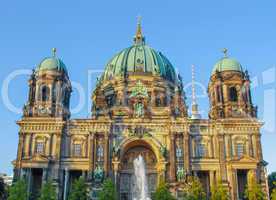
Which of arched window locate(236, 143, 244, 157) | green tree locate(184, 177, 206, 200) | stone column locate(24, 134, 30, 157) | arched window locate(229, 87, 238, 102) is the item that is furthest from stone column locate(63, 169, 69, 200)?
arched window locate(229, 87, 238, 102)

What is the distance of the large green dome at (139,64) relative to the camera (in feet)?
233

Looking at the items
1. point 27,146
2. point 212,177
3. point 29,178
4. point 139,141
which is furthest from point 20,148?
point 212,177

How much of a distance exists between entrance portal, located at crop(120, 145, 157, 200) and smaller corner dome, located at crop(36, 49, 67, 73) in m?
17.1

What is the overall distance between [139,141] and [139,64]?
2041 centimetres

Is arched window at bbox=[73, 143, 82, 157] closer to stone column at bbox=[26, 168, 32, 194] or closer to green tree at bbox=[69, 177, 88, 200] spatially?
stone column at bbox=[26, 168, 32, 194]

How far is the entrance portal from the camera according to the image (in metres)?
55.7

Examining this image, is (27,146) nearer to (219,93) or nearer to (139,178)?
(139,178)

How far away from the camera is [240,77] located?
5978cm

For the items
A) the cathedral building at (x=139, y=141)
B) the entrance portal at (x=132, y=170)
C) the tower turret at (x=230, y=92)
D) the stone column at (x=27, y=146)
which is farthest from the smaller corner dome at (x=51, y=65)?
the tower turret at (x=230, y=92)

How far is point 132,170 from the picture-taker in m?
57.3

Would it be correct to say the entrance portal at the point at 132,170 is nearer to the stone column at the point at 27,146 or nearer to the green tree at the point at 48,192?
the green tree at the point at 48,192

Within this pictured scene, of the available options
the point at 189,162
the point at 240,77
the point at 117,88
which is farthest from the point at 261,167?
the point at 117,88

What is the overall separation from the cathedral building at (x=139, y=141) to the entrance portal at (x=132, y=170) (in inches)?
5.7

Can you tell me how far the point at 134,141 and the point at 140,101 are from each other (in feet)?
26.4
